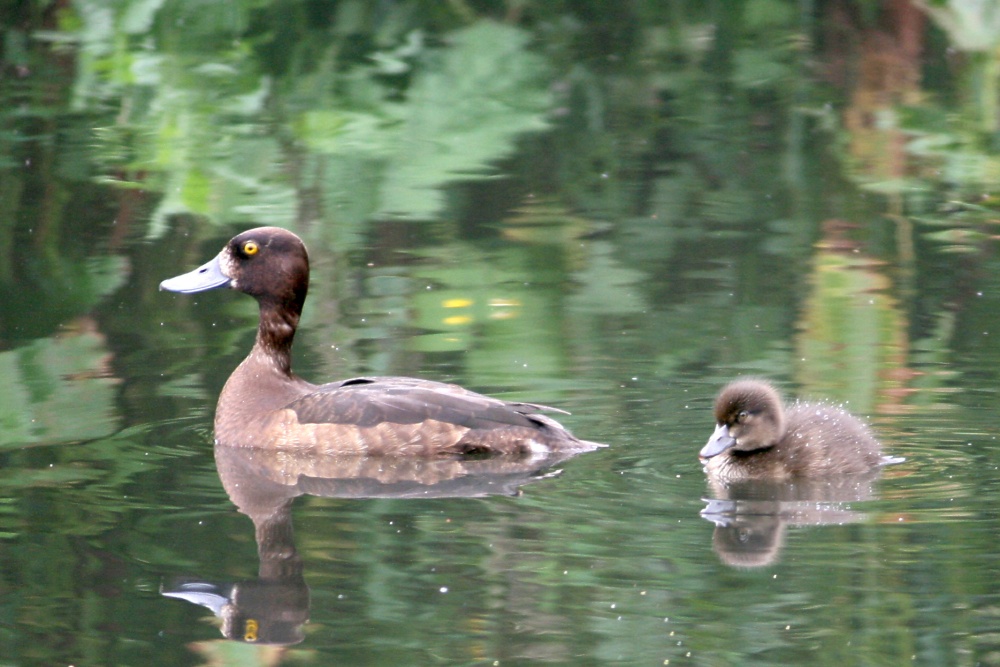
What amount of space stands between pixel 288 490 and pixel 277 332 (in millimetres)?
1441

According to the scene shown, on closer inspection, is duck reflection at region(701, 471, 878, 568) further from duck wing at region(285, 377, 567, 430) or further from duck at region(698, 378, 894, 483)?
duck wing at region(285, 377, 567, 430)

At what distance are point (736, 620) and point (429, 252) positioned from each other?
6.56 meters

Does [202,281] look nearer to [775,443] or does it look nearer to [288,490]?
[288,490]

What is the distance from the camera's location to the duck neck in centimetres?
852

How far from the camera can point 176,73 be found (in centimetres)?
1786

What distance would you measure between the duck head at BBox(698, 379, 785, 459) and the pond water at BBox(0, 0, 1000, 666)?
262 millimetres

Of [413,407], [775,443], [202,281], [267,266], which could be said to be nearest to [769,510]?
[775,443]

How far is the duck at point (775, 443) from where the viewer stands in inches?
290

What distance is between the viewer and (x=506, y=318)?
10.1 m

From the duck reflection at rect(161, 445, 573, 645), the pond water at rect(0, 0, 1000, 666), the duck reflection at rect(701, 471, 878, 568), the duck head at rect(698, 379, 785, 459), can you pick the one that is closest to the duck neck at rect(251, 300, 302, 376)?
the pond water at rect(0, 0, 1000, 666)

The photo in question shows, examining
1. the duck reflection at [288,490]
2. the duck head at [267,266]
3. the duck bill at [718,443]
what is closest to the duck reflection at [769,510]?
the duck bill at [718,443]

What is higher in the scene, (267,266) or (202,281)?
(267,266)

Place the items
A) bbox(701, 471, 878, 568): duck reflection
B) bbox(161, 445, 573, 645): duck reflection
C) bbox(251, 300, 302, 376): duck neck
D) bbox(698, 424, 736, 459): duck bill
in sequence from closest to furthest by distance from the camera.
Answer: bbox(161, 445, 573, 645): duck reflection
bbox(701, 471, 878, 568): duck reflection
bbox(698, 424, 736, 459): duck bill
bbox(251, 300, 302, 376): duck neck

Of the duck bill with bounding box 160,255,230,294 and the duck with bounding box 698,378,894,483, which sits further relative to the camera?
the duck bill with bounding box 160,255,230,294
